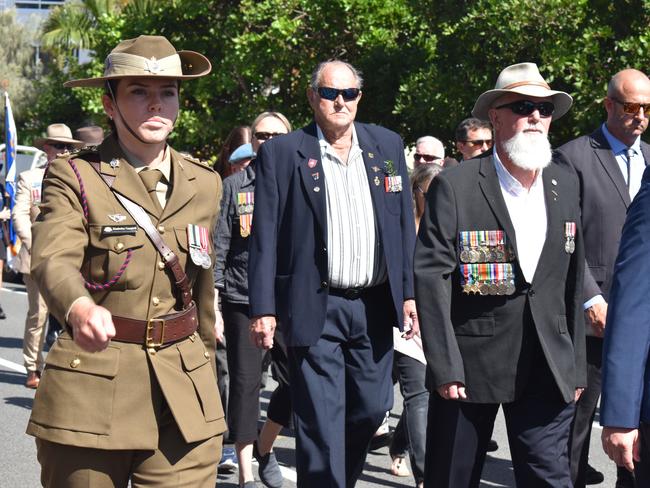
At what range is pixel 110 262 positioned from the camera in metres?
4.17

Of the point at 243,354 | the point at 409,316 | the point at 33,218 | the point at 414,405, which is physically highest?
the point at 409,316

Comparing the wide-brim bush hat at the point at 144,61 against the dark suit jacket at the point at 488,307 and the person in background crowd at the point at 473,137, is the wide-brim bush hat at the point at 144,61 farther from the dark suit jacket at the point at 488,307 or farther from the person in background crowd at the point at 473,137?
the person in background crowd at the point at 473,137

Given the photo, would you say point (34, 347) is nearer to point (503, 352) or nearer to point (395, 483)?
point (395, 483)

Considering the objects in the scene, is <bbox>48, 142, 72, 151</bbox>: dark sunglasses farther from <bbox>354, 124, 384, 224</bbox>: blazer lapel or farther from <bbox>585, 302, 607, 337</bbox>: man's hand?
<bbox>585, 302, 607, 337</bbox>: man's hand

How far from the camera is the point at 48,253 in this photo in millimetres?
3977

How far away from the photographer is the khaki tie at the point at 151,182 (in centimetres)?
432

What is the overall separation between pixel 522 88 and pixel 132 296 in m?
Result: 2.15

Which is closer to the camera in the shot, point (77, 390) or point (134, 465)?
point (77, 390)

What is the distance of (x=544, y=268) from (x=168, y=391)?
5.97 feet

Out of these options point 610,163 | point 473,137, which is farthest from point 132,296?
point 473,137

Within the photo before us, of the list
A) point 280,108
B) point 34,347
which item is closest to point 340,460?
point 34,347

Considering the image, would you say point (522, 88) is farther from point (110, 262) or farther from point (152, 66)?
point (110, 262)

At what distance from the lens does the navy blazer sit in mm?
3592

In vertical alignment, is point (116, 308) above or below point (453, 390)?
above
